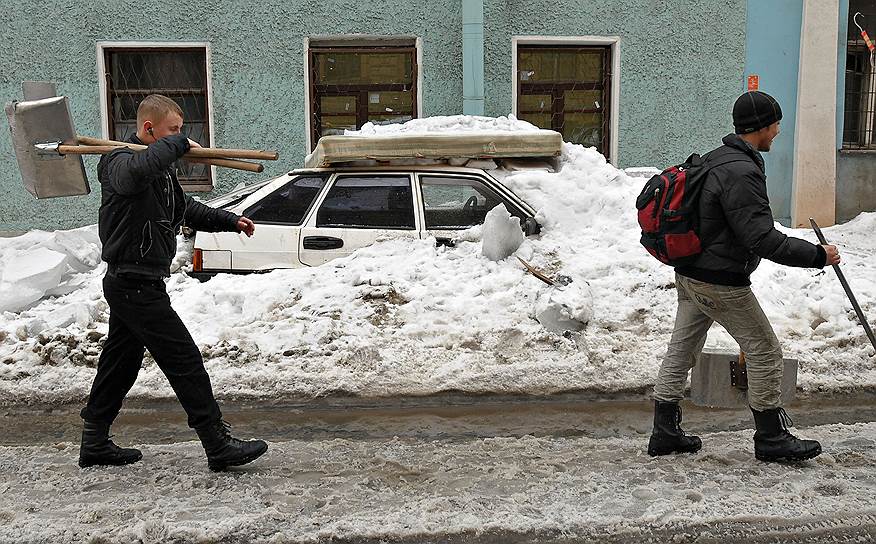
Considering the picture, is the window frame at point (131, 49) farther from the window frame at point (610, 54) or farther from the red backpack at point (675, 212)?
the red backpack at point (675, 212)

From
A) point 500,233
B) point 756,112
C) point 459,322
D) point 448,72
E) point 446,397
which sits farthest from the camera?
point 448,72

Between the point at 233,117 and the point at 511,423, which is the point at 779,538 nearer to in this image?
the point at 511,423

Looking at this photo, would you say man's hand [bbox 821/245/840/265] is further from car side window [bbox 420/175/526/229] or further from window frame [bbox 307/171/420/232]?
window frame [bbox 307/171/420/232]

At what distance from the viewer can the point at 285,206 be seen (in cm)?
681

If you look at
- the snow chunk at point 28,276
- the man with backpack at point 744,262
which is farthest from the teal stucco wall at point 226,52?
the man with backpack at point 744,262

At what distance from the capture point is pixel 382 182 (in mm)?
6930

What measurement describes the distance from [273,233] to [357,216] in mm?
700

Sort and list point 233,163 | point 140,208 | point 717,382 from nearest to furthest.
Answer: point 140,208
point 233,163
point 717,382

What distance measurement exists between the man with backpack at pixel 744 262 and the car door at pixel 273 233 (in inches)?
142

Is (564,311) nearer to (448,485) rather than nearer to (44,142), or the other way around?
(448,485)

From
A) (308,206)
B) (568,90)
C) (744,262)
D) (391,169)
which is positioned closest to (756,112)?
(744,262)

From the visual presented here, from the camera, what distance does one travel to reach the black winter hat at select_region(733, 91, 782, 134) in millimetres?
3875

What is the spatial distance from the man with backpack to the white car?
313 cm

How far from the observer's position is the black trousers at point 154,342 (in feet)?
12.4
